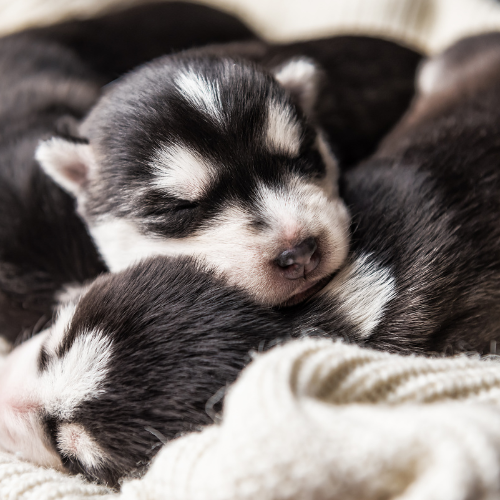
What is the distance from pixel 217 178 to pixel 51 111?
4.72 feet

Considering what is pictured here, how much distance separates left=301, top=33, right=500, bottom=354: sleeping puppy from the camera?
5.53ft

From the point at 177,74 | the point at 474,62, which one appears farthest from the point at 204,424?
the point at 474,62

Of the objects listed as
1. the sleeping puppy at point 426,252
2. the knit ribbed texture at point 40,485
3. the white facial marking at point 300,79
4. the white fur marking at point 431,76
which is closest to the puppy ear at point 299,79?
the white facial marking at point 300,79

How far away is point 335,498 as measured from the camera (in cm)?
106

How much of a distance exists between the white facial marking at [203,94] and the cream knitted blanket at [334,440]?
880mm

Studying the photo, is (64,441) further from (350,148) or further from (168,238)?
Answer: (350,148)

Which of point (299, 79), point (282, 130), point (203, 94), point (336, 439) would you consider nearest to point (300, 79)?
point (299, 79)

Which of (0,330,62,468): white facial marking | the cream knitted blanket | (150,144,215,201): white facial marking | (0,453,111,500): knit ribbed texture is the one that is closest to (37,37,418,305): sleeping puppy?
(150,144,215,201): white facial marking

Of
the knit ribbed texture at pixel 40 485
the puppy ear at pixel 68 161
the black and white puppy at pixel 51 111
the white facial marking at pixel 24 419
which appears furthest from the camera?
the black and white puppy at pixel 51 111

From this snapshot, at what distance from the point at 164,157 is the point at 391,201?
0.83m

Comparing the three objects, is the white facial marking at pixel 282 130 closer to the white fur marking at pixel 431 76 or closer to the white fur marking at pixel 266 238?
the white fur marking at pixel 266 238

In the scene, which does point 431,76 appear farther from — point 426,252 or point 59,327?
point 59,327

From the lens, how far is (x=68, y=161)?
2.16 m

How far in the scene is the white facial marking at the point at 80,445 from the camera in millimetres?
1487
